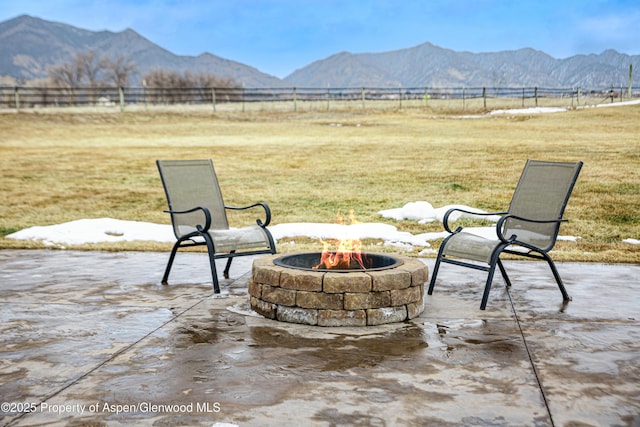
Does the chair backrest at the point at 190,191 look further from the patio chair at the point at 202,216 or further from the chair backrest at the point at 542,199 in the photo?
the chair backrest at the point at 542,199

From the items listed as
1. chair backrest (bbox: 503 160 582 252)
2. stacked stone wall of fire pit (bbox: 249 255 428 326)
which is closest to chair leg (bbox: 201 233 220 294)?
stacked stone wall of fire pit (bbox: 249 255 428 326)

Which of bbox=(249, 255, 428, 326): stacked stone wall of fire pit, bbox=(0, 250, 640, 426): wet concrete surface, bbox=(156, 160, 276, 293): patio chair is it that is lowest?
bbox=(0, 250, 640, 426): wet concrete surface

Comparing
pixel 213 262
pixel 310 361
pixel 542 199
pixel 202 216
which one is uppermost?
pixel 542 199

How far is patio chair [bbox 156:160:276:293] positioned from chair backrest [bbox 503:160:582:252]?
2.10 metres

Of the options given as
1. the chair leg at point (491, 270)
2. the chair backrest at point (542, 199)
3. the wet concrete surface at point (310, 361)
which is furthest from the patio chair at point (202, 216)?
the chair backrest at point (542, 199)

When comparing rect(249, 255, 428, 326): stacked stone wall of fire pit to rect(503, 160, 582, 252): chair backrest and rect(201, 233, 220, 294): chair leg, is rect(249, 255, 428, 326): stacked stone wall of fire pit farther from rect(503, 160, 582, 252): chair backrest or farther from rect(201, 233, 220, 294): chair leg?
rect(503, 160, 582, 252): chair backrest

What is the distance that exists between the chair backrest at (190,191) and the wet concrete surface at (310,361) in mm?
727

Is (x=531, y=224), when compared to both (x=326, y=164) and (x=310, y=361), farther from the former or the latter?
(x=326, y=164)

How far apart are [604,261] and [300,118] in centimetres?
2245

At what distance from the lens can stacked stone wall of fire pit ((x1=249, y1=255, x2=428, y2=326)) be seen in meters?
4.10

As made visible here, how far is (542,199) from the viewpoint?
5.23m

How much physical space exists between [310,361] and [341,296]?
739 millimetres

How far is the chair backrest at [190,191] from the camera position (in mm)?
5758

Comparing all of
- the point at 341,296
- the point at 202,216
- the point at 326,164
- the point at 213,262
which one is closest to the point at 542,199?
the point at 341,296
